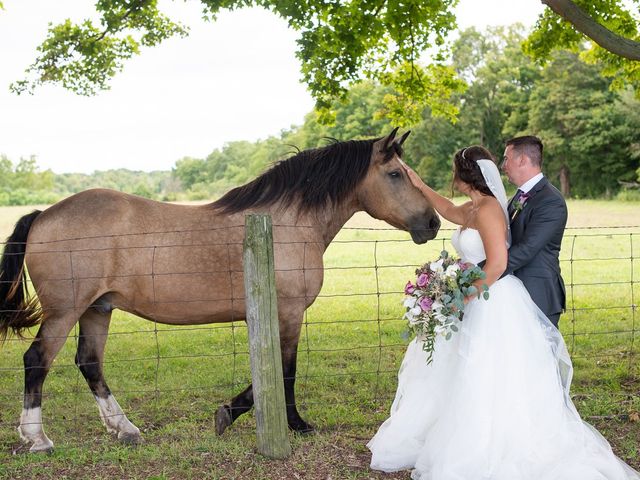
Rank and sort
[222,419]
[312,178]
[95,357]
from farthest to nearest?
[312,178], [95,357], [222,419]

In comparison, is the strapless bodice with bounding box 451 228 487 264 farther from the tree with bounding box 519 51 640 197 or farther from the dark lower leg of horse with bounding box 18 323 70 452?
the tree with bounding box 519 51 640 197

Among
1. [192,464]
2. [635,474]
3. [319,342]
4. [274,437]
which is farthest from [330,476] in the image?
[319,342]

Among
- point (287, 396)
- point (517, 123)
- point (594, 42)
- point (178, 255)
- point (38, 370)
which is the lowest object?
point (287, 396)

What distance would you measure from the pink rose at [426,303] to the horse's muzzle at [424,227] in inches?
50.7

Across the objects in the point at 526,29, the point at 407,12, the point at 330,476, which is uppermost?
the point at 526,29

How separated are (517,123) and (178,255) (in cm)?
5032

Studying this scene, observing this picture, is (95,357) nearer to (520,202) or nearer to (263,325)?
(263,325)

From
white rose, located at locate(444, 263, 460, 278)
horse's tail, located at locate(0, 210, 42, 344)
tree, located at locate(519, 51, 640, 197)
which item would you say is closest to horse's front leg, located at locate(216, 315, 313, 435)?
white rose, located at locate(444, 263, 460, 278)

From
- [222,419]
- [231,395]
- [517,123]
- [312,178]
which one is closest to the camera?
[222,419]

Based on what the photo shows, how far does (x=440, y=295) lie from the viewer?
396 cm

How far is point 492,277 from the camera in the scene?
154 inches

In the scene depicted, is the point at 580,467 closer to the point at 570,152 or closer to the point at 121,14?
the point at 121,14

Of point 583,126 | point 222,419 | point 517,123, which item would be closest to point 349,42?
point 222,419

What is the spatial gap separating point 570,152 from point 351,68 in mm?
41958
